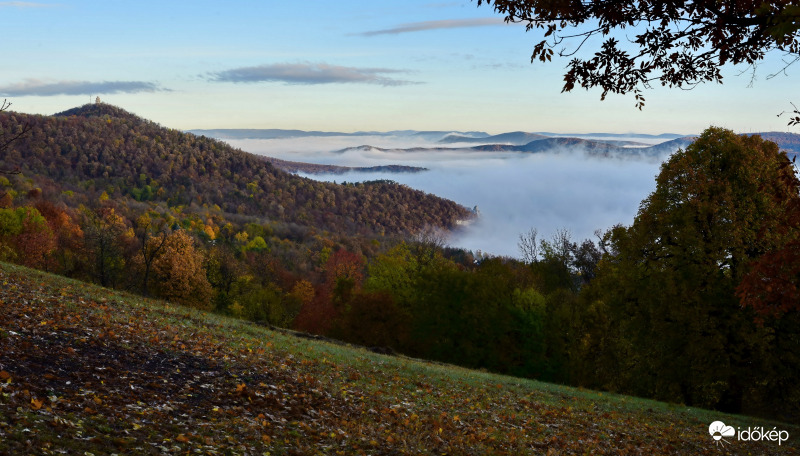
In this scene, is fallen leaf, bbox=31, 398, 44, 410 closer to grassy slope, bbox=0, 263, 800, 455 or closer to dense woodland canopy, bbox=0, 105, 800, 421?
grassy slope, bbox=0, 263, 800, 455

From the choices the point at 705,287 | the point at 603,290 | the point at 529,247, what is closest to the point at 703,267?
the point at 705,287

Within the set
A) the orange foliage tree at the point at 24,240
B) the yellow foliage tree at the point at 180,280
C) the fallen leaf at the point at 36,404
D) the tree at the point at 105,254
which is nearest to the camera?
the fallen leaf at the point at 36,404

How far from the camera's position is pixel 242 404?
1398cm

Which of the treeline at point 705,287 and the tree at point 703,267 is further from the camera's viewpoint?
the tree at point 703,267

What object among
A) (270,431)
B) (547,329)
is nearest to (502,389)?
(270,431)

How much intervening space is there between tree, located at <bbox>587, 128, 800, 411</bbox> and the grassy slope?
5.18 m

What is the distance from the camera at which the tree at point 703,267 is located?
2856cm

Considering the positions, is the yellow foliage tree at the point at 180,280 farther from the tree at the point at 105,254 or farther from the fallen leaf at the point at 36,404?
the fallen leaf at the point at 36,404

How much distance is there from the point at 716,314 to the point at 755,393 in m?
6.53

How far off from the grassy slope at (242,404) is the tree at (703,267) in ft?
17.0

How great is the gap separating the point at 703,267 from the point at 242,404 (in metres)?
23.2

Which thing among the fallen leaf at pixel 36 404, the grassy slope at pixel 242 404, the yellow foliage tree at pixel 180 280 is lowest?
the yellow foliage tree at pixel 180 280

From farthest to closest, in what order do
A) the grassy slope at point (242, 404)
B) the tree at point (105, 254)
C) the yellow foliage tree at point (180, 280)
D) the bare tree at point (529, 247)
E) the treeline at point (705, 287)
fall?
the bare tree at point (529, 247)
the tree at point (105, 254)
the yellow foliage tree at point (180, 280)
the treeline at point (705, 287)
the grassy slope at point (242, 404)

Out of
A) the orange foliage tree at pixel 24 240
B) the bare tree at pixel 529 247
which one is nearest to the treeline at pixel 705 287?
the bare tree at pixel 529 247
